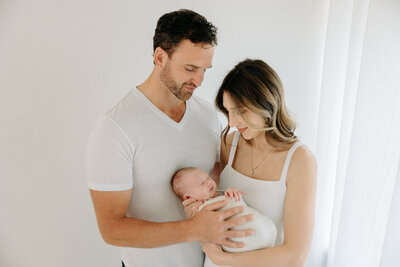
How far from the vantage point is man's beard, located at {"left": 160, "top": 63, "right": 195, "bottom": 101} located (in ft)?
4.54

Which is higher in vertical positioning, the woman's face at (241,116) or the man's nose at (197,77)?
the man's nose at (197,77)

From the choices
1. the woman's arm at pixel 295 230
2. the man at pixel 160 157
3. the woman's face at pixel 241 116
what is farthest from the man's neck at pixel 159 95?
the woman's arm at pixel 295 230

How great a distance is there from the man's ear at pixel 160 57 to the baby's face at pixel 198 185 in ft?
1.59

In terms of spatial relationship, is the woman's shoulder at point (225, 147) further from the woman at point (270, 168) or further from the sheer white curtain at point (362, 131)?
the sheer white curtain at point (362, 131)

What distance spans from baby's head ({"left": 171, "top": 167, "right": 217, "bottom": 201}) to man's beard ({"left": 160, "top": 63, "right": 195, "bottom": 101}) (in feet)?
1.09

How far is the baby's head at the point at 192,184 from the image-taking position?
4.43 feet

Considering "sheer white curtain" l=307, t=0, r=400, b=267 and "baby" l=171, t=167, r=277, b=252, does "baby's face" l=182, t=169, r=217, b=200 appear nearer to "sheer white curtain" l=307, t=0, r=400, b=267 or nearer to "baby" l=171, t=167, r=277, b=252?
"baby" l=171, t=167, r=277, b=252

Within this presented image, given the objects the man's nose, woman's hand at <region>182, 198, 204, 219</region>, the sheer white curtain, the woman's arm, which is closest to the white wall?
the sheer white curtain

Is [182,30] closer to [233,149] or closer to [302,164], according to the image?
[233,149]

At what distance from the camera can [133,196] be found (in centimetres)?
143

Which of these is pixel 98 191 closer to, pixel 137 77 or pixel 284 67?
pixel 137 77

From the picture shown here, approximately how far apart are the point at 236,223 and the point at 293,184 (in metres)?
0.28

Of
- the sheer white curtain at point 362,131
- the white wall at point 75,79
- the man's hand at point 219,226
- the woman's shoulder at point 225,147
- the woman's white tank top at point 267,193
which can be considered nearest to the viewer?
the man's hand at point 219,226

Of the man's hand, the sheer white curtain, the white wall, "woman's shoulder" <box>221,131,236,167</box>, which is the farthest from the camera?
the white wall
